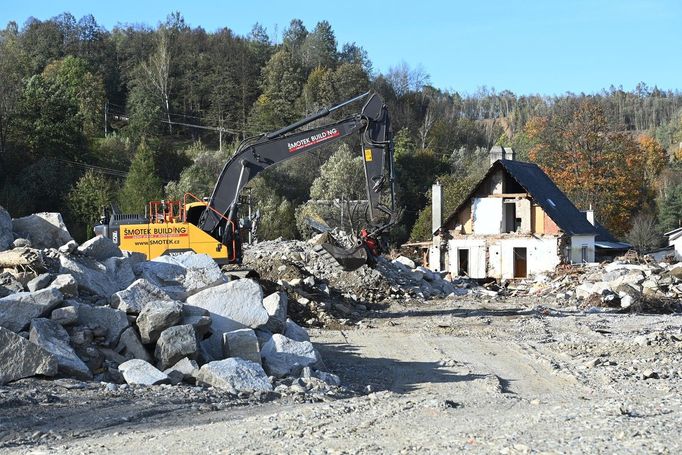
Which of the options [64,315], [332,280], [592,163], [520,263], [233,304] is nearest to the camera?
[64,315]

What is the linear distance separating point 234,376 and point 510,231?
33.3 m

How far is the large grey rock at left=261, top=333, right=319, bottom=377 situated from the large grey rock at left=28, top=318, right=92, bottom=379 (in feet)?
7.99

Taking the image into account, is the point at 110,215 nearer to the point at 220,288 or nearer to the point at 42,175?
the point at 220,288

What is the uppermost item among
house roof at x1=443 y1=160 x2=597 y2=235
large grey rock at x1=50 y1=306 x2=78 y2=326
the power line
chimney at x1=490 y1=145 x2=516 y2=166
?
chimney at x1=490 y1=145 x2=516 y2=166

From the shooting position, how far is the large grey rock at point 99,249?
14.9 meters

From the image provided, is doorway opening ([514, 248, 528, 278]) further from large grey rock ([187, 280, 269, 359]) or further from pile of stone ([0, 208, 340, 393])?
large grey rock ([187, 280, 269, 359])

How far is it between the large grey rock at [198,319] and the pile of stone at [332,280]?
8481 millimetres

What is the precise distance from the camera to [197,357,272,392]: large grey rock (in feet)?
35.4

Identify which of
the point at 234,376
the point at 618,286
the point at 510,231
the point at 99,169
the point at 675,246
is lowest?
the point at 618,286

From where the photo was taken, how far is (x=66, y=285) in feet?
40.3

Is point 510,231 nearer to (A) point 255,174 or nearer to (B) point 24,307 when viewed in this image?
(A) point 255,174

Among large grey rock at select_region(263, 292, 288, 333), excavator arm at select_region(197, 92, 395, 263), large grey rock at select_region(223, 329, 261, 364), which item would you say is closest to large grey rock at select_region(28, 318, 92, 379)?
large grey rock at select_region(223, 329, 261, 364)

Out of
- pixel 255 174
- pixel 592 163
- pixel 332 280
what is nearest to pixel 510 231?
pixel 332 280

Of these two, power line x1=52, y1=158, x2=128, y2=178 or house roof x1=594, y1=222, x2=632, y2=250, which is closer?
house roof x1=594, y1=222, x2=632, y2=250
